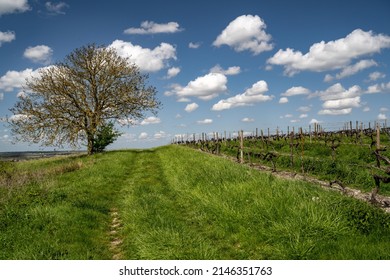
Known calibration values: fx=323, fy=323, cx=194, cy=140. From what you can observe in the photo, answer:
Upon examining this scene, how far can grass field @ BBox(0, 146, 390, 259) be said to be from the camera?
20.9ft

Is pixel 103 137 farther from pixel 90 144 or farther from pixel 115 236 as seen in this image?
pixel 115 236

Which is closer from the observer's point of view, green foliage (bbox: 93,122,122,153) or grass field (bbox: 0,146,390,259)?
grass field (bbox: 0,146,390,259)

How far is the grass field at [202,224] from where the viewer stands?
250 inches

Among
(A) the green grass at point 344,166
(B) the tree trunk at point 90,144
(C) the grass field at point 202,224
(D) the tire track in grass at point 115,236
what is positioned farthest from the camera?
(B) the tree trunk at point 90,144

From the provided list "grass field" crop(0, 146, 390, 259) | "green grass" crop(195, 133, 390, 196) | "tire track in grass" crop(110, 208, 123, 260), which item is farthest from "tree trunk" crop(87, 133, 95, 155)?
"tire track in grass" crop(110, 208, 123, 260)

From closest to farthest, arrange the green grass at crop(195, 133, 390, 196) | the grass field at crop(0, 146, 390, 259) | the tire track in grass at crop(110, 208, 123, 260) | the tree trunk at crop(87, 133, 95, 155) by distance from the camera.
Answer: the grass field at crop(0, 146, 390, 259) < the tire track in grass at crop(110, 208, 123, 260) < the green grass at crop(195, 133, 390, 196) < the tree trunk at crop(87, 133, 95, 155)

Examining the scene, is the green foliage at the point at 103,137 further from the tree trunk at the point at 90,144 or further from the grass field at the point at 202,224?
the grass field at the point at 202,224

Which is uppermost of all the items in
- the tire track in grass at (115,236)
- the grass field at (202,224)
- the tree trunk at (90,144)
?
the tree trunk at (90,144)

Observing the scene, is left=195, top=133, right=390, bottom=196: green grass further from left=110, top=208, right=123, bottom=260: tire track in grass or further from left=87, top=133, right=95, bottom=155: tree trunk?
left=87, top=133, right=95, bottom=155: tree trunk

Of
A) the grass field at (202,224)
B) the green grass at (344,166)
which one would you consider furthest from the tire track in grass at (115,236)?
the green grass at (344,166)

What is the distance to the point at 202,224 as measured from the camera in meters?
8.64

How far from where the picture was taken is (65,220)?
8.92m
